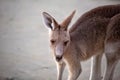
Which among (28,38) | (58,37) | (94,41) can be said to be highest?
(58,37)

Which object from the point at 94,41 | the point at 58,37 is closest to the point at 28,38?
the point at 94,41

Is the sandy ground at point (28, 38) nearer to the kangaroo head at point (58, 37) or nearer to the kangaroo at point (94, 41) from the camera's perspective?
the kangaroo at point (94, 41)

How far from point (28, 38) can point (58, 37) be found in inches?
80.9

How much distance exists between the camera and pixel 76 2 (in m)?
7.95

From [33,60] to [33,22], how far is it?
139 cm

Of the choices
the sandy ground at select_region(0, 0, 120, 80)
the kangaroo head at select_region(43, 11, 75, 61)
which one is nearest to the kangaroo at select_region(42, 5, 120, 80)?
the kangaroo head at select_region(43, 11, 75, 61)

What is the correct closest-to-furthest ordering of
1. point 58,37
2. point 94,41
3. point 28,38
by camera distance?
point 58,37, point 94,41, point 28,38

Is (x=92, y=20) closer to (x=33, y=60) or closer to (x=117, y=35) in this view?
(x=117, y=35)

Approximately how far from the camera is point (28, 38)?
614 cm

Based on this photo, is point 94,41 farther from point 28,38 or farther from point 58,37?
point 28,38

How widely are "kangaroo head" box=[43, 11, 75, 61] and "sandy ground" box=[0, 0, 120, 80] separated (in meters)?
0.99

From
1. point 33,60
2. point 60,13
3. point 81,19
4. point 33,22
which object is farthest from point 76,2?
point 81,19

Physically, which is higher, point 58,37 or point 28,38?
point 58,37

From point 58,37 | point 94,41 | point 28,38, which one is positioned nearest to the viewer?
point 58,37
